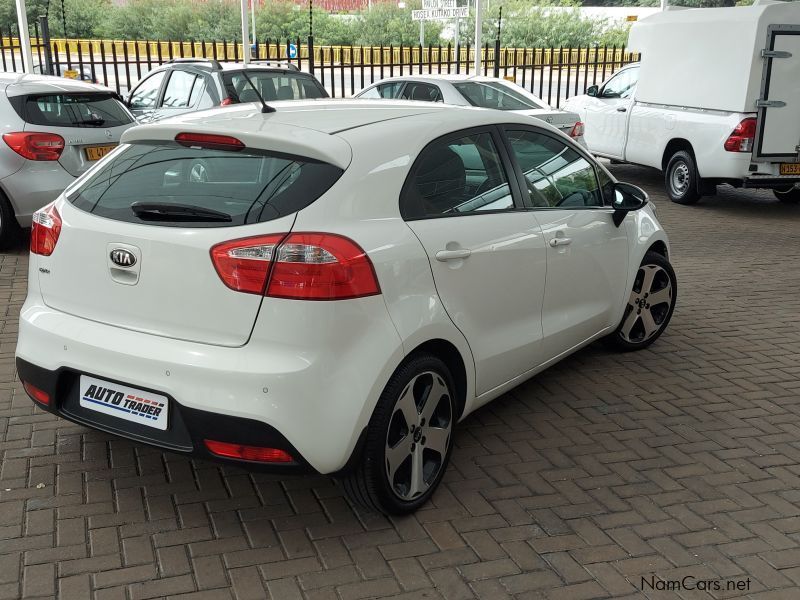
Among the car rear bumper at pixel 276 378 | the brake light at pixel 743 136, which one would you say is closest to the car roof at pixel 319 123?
the car rear bumper at pixel 276 378

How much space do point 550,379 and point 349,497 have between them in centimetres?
204

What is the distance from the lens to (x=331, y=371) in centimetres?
302

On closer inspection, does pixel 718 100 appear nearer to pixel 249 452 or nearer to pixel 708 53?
pixel 708 53

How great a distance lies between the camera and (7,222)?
25.6ft

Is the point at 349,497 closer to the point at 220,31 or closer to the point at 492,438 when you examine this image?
the point at 492,438

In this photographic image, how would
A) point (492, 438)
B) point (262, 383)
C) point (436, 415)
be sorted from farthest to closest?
point (492, 438)
point (436, 415)
point (262, 383)

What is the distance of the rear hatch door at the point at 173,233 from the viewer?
10.1 ft

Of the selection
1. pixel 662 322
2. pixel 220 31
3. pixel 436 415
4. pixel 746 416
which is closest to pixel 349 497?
pixel 436 415

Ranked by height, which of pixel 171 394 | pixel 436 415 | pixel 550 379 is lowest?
pixel 550 379

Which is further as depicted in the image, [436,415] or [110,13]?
Result: [110,13]

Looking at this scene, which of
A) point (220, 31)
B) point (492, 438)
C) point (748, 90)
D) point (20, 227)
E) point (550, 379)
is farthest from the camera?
point (220, 31)

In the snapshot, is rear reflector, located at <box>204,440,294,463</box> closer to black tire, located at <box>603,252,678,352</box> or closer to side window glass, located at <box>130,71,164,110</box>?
black tire, located at <box>603,252,678,352</box>

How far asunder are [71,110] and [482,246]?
5667 millimetres

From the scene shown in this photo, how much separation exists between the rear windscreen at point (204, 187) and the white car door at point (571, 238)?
144cm
